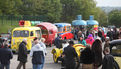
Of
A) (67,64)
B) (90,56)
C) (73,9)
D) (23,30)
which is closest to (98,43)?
(90,56)

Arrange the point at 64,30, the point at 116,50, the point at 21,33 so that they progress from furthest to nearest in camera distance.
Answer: the point at 64,30 < the point at 21,33 < the point at 116,50

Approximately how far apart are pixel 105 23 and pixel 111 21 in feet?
24.8

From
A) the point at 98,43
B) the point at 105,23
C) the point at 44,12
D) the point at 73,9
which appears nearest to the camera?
the point at 98,43

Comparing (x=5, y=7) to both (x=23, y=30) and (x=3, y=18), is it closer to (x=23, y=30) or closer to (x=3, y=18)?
(x=3, y=18)

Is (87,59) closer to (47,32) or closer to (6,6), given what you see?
(47,32)

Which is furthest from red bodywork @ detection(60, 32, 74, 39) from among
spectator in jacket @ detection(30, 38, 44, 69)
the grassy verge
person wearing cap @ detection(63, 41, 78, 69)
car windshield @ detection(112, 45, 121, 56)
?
person wearing cap @ detection(63, 41, 78, 69)

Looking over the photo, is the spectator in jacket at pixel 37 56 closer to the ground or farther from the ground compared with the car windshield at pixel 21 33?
farther from the ground

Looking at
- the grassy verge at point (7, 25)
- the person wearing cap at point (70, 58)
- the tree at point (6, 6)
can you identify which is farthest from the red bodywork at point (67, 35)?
the person wearing cap at point (70, 58)

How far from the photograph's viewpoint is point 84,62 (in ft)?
30.1

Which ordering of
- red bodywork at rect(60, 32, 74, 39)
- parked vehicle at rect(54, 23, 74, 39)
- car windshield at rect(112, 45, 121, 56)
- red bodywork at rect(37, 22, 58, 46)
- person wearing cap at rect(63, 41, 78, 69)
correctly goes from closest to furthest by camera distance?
1. person wearing cap at rect(63, 41, 78, 69)
2. car windshield at rect(112, 45, 121, 56)
3. red bodywork at rect(37, 22, 58, 46)
4. red bodywork at rect(60, 32, 74, 39)
5. parked vehicle at rect(54, 23, 74, 39)

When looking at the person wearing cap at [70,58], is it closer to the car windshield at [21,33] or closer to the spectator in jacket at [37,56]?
the spectator in jacket at [37,56]

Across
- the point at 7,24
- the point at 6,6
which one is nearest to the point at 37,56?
the point at 7,24

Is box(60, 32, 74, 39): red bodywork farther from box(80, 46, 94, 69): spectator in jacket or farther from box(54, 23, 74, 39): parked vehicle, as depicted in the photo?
box(80, 46, 94, 69): spectator in jacket

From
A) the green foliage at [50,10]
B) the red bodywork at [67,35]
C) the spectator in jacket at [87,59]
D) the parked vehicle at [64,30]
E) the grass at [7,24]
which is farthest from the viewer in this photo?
the green foliage at [50,10]
